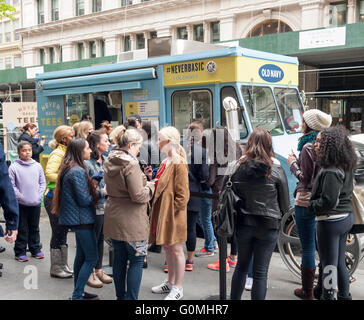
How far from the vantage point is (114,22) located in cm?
2764

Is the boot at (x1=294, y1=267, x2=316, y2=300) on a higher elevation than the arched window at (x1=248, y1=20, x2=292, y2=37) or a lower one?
lower

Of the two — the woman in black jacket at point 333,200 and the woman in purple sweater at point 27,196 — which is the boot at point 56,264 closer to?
the woman in purple sweater at point 27,196

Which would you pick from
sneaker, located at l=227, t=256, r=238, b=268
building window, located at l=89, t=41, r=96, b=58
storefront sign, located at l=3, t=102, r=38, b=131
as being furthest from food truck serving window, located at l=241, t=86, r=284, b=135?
building window, located at l=89, t=41, r=96, b=58

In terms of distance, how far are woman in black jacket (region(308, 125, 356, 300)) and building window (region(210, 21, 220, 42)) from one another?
71.0ft

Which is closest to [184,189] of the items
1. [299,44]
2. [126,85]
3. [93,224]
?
[93,224]

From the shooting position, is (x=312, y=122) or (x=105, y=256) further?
(x=105, y=256)

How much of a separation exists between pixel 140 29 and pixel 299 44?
1398 cm

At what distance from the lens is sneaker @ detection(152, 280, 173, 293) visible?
4.45 m

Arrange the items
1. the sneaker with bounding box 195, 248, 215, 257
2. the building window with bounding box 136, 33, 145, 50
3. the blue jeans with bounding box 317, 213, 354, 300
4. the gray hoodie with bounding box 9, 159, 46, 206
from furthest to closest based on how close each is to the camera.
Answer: the building window with bounding box 136, 33, 145, 50 < the sneaker with bounding box 195, 248, 215, 257 < the gray hoodie with bounding box 9, 159, 46, 206 < the blue jeans with bounding box 317, 213, 354, 300

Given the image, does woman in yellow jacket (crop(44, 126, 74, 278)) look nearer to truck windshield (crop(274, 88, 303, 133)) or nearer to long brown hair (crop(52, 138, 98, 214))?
long brown hair (crop(52, 138, 98, 214))

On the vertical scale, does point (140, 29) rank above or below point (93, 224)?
above

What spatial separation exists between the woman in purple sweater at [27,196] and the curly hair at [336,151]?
143 inches

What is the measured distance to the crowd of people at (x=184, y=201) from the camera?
11.5 ft
